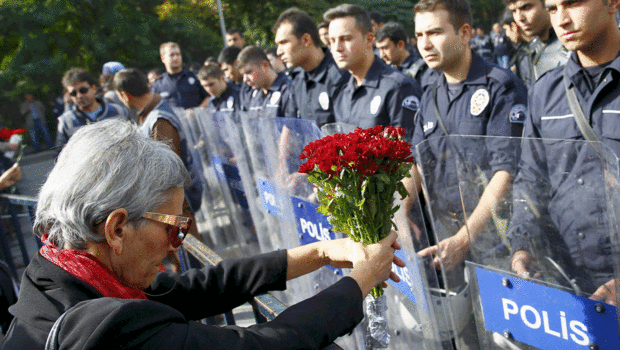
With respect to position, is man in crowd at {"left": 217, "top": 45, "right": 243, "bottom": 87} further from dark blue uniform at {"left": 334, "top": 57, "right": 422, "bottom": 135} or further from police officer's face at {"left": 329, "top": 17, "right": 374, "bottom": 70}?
dark blue uniform at {"left": 334, "top": 57, "right": 422, "bottom": 135}

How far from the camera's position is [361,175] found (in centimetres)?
165

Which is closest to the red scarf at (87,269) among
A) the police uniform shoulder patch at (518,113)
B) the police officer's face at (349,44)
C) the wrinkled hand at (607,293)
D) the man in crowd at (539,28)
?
the wrinkled hand at (607,293)

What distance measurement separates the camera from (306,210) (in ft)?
9.48

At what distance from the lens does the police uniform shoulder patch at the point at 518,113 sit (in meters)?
2.59

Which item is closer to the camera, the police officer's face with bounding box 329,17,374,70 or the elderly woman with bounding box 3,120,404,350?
the elderly woman with bounding box 3,120,404,350

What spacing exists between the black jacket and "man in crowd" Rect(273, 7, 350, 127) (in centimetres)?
288

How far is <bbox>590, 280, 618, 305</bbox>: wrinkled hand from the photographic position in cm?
135

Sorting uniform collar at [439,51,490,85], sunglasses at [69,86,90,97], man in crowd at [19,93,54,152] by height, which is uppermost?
man in crowd at [19,93,54,152]

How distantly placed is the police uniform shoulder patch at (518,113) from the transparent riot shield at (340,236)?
831mm


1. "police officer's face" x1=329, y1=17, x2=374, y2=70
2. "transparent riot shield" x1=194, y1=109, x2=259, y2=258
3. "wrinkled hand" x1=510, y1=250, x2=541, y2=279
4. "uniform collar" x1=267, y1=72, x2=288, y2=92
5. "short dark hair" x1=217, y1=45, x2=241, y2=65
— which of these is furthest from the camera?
"short dark hair" x1=217, y1=45, x2=241, y2=65

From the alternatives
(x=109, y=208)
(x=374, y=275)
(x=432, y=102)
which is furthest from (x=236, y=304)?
(x=432, y=102)

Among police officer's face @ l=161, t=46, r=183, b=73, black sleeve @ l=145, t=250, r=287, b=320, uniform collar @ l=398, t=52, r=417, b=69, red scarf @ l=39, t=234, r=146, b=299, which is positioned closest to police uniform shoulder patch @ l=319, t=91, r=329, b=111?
black sleeve @ l=145, t=250, r=287, b=320

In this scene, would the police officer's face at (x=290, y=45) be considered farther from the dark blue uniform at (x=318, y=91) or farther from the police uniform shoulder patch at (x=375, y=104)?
the police uniform shoulder patch at (x=375, y=104)

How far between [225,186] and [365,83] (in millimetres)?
2014
